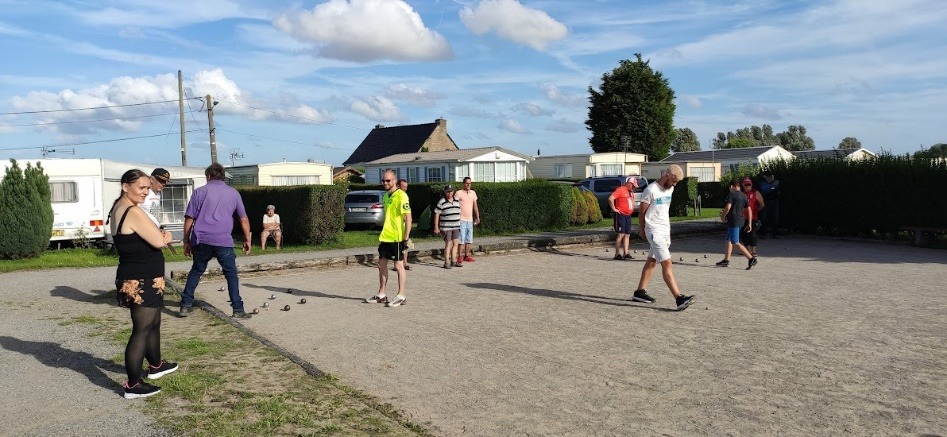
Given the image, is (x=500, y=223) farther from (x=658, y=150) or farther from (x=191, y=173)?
(x=658, y=150)

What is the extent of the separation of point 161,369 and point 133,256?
1.02 m

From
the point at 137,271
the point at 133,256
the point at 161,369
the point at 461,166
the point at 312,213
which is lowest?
the point at 161,369

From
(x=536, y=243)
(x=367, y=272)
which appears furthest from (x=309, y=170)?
(x=367, y=272)

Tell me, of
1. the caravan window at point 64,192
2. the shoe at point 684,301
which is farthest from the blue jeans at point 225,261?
the caravan window at point 64,192

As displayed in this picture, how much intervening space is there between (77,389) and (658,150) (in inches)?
2611

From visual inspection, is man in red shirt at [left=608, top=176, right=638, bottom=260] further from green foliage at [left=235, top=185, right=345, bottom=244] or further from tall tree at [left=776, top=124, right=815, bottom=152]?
tall tree at [left=776, top=124, right=815, bottom=152]

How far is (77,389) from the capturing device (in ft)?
19.5

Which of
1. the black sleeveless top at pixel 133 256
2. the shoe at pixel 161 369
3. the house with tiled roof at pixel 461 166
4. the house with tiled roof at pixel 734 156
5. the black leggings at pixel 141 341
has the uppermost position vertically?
the house with tiled roof at pixel 734 156

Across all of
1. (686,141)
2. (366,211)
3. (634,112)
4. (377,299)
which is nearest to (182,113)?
(366,211)

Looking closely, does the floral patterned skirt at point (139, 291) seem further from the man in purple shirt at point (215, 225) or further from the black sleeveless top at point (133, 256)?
the man in purple shirt at point (215, 225)

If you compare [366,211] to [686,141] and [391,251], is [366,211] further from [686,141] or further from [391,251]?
[686,141]

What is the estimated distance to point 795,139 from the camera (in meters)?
128

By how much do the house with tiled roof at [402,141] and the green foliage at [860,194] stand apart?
140ft

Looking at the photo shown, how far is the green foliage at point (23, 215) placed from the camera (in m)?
16.4
